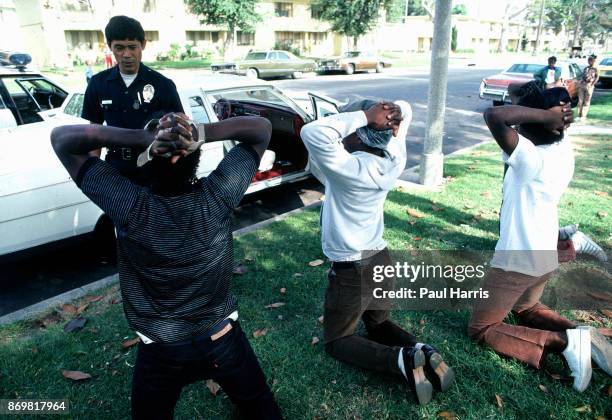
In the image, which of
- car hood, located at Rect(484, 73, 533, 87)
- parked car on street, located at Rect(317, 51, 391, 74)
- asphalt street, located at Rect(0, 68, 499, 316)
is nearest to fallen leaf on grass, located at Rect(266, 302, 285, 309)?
asphalt street, located at Rect(0, 68, 499, 316)

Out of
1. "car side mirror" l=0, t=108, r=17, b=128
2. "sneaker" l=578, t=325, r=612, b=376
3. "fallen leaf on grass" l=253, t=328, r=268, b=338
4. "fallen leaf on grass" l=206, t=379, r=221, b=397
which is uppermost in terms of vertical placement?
"car side mirror" l=0, t=108, r=17, b=128

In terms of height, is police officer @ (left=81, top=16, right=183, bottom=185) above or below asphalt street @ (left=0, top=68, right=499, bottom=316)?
above

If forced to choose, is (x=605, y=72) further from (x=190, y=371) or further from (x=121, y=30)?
(x=190, y=371)

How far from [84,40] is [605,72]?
109 feet

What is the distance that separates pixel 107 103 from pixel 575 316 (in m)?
3.78

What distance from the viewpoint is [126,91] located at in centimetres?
337

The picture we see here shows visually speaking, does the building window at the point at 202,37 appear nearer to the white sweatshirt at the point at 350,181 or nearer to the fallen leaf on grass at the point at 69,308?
the fallen leaf on grass at the point at 69,308

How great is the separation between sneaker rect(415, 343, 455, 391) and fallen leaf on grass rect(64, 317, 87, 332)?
2359mm

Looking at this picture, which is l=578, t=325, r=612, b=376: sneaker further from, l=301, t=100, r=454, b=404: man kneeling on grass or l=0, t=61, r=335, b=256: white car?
l=0, t=61, r=335, b=256: white car

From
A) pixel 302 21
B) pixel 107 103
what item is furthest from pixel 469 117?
pixel 302 21

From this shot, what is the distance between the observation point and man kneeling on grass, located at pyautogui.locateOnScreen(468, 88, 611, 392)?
248 centimetres

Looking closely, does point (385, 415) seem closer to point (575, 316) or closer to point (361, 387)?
point (361, 387)

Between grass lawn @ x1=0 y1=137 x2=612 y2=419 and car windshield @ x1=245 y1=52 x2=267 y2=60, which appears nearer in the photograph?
grass lawn @ x1=0 y1=137 x2=612 y2=419

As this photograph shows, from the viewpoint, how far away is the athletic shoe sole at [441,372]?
2.44m
